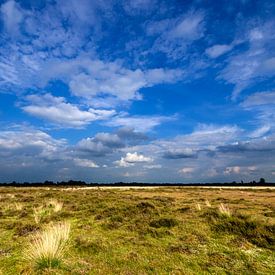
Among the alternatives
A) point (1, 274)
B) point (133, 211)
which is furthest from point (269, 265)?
point (133, 211)

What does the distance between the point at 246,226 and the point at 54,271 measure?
9662 mm

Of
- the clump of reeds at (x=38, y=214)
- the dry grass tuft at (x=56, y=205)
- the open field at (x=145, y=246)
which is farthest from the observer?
the dry grass tuft at (x=56, y=205)

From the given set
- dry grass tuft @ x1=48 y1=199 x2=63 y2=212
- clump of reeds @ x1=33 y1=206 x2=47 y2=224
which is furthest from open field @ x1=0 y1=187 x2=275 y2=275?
dry grass tuft @ x1=48 y1=199 x2=63 y2=212

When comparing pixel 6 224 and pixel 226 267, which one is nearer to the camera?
pixel 226 267

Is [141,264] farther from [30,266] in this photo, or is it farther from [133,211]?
[133,211]

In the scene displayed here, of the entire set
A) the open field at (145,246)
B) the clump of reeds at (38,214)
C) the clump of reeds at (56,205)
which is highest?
the clump of reeds at (56,205)

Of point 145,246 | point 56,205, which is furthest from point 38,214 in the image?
point 145,246

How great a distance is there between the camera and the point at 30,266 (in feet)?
33.5

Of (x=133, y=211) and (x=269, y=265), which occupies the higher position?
(x=133, y=211)

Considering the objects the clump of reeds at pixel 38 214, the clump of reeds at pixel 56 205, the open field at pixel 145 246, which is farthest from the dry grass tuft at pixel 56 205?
the open field at pixel 145 246

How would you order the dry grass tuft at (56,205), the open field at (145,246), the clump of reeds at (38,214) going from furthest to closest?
the dry grass tuft at (56,205), the clump of reeds at (38,214), the open field at (145,246)

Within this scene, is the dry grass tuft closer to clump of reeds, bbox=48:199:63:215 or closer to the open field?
clump of reeds, bbox=48:199:63:215

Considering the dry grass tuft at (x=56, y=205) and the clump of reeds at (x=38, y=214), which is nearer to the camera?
the clump of reeds at (x=38, y=214)

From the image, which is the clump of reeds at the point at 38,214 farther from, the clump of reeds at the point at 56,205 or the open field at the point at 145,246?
the clump of reeds at the point at 56,205
